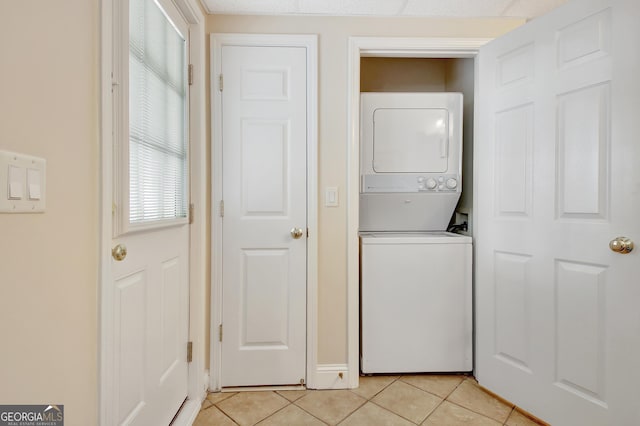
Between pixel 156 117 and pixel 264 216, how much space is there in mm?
811

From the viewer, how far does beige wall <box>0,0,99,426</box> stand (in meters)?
0.63

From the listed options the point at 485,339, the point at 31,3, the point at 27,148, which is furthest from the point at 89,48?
the point at 485,339

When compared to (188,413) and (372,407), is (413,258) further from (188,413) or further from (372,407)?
(188,413)

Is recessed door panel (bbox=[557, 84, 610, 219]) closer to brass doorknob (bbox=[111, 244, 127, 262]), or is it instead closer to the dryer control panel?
the dryer control panel

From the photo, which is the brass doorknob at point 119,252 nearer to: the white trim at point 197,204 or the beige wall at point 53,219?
the beige wall at point 53,219

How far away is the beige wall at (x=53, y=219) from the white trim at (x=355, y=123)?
1352mm

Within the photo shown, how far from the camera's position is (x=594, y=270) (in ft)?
4.74

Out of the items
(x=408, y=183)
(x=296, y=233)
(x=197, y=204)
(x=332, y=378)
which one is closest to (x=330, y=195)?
(x=296, y=233)

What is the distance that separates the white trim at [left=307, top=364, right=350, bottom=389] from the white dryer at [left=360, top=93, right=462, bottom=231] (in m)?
1.15

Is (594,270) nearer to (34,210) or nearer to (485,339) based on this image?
(485,339)

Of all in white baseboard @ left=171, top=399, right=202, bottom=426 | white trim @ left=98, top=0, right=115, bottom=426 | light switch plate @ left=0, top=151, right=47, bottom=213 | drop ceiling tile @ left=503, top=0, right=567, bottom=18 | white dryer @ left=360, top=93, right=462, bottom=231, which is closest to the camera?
light switch plate @ left=0, top=151, right=47, bottom=213

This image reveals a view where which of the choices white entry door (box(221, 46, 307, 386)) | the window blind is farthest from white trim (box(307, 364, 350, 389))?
the window blind

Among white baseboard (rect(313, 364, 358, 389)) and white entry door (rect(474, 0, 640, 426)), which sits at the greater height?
white entry door (rect(474, 0, 640, 426))

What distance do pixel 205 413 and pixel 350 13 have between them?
2.47 meters
